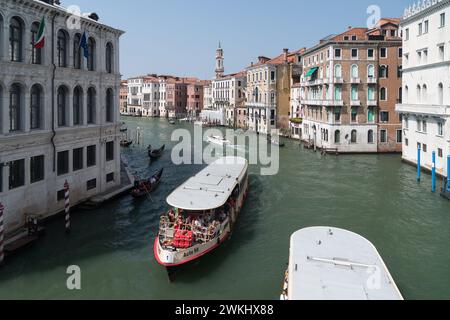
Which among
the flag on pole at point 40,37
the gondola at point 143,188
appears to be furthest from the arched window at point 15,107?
the gondola at point 143,188

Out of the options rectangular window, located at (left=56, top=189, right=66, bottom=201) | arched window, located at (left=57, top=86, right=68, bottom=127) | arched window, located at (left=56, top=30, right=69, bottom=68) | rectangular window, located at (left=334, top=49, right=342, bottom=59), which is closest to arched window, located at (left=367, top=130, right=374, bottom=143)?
rectangular window, located at (left=334, top=49, right=342, bottom=59)

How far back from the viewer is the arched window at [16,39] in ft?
45.8

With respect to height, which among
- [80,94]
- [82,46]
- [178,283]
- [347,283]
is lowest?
[178,283]

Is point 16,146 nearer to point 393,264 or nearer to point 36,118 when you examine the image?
point 36,118

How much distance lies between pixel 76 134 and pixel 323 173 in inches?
633

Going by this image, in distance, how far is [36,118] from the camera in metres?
15.4

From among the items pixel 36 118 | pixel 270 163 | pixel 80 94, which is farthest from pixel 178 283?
pixel 270 163

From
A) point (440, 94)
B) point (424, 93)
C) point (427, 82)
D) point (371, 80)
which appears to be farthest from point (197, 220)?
point (371, 80)

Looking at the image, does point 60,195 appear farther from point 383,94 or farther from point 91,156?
point 383,94

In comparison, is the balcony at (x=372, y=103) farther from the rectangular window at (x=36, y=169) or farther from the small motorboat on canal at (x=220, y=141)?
the rectangular window at (x=36, y=169)

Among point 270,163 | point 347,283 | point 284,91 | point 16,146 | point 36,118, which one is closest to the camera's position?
point 347,283

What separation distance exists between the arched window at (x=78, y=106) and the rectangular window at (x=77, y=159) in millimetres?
1141

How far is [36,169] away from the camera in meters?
15.1

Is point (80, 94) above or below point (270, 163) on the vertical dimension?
above
